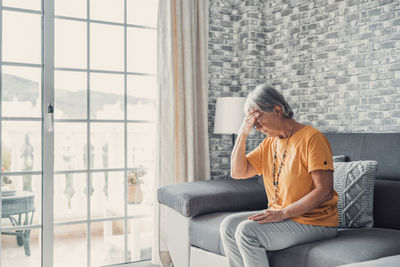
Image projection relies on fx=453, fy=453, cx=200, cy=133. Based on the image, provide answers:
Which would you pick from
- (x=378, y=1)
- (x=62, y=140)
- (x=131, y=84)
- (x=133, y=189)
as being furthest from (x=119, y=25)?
(x=378, y=1)

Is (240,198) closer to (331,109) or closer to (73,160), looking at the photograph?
(331,109)

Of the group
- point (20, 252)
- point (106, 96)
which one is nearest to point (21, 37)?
point (106, 96)

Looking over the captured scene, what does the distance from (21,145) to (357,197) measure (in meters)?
2.38

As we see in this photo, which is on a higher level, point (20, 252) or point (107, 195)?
point (107, 195)

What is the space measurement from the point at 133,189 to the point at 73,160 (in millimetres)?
563

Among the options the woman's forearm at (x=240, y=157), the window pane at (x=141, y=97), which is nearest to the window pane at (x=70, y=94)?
the window pane at (x=141, y=97)

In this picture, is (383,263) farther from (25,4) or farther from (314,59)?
(25,4)

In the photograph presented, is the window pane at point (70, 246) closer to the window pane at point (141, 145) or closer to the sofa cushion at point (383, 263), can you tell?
the window pane at point (141, 145)

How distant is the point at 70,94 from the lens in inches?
140

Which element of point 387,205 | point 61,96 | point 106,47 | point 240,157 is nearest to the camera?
point 240,157

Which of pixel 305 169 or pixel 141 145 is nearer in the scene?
pixel 305 169

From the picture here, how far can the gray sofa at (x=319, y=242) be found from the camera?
2090 millimetres

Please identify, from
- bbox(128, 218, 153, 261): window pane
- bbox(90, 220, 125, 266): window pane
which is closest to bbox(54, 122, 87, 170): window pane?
bbox(90, 220, 125, 266): window pane

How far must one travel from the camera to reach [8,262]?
3359 millimetres
